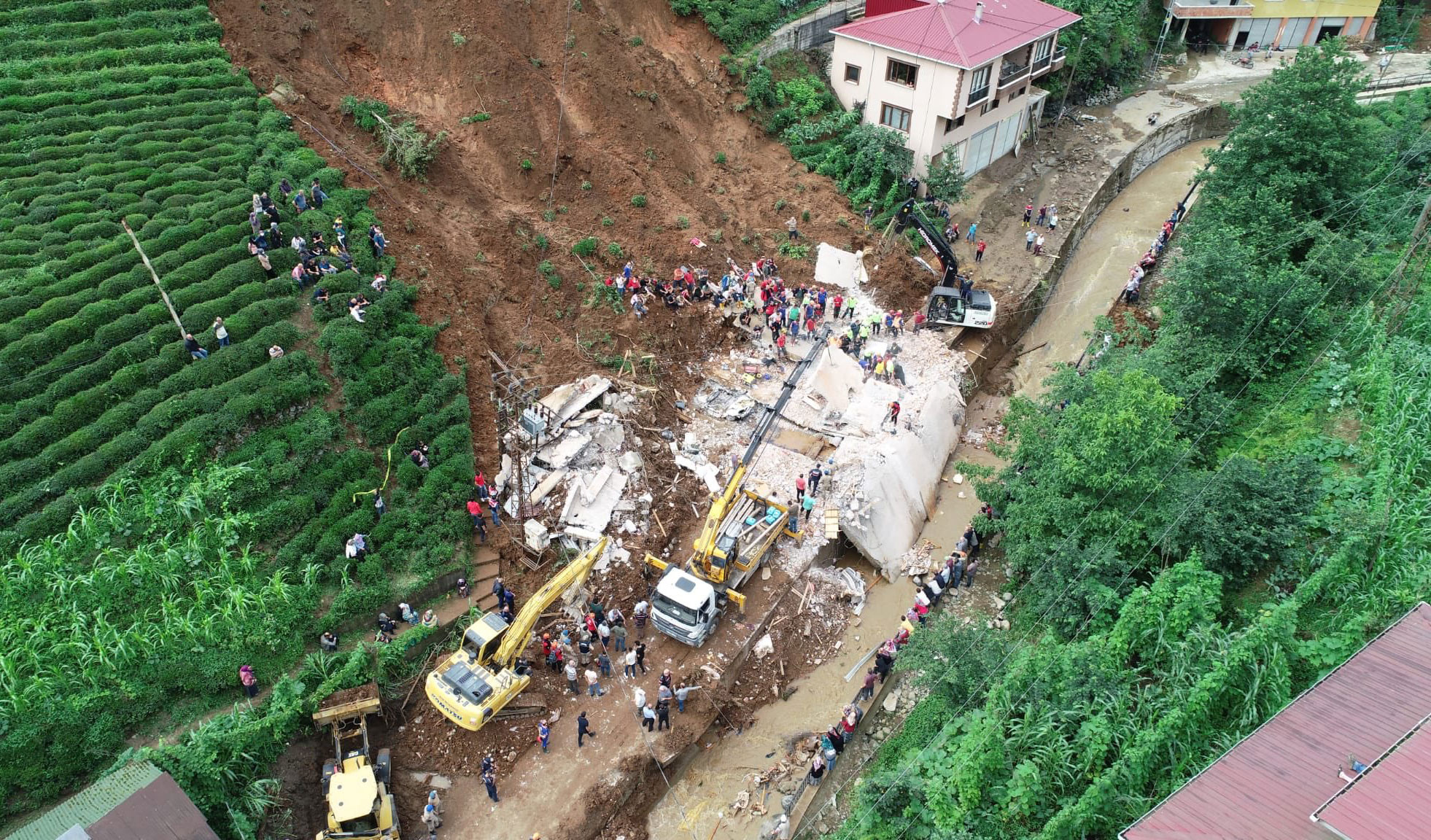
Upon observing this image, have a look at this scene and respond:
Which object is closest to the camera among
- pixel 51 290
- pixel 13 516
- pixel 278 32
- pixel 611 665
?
pixel 13 516

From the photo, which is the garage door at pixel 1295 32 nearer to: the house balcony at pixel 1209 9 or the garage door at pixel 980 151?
the house balcony at pixel 1209 9

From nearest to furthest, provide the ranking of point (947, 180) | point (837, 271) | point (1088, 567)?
point (1088, 567), point (837, 271), point (947, 180)

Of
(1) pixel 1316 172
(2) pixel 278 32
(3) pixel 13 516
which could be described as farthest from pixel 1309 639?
(2) pixel 278 32

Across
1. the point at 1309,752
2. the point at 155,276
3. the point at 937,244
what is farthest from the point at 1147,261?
the point at 155,276

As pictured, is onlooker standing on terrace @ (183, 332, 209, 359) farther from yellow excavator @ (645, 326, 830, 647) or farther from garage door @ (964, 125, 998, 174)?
garage door @ (964, 125, 998, 174)

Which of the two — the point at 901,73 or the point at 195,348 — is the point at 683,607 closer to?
the point at 195,348

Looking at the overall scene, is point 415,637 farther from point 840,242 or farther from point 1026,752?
point 840,242

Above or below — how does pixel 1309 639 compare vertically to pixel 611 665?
above
